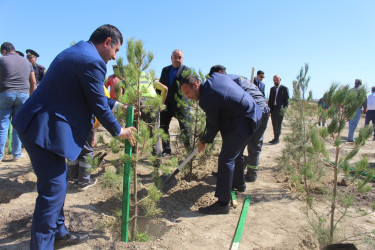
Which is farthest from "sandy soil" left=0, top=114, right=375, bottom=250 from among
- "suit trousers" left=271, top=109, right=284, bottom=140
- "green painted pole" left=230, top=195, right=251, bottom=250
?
"suit trousers" left=271, top=109, right=284, bottom=140

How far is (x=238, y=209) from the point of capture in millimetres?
3373

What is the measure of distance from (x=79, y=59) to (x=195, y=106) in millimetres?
2393

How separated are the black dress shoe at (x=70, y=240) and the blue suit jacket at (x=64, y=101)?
2.89 ft

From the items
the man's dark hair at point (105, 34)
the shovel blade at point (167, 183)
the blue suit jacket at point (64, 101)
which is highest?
the man's dark hair at point (105, 34)

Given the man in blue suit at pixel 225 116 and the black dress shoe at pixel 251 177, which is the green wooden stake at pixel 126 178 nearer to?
the man in blue suit at pixel 225 116

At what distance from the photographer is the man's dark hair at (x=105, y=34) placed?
2.07 m

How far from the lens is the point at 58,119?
1.89m

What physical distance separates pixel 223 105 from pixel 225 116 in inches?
9.0

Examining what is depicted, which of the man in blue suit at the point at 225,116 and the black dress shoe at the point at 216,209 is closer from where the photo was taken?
the man in blue suit at the point at 225,116

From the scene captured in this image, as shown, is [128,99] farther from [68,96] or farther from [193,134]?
[193,134]

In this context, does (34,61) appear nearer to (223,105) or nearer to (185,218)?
(223,105)

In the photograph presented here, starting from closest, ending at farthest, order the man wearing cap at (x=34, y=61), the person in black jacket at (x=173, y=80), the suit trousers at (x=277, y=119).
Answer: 1. the person in black jacket at (x=173, y=80)
2. the man wearing cap at (x=34, y=61)
3. the suit trousers at (x=277, y=119)

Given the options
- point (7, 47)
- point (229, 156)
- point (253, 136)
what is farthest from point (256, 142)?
point (7, 47)

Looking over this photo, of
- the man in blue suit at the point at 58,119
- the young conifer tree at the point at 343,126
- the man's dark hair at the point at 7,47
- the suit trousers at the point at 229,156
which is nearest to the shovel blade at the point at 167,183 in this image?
the suit trousers at the point at 229,156
